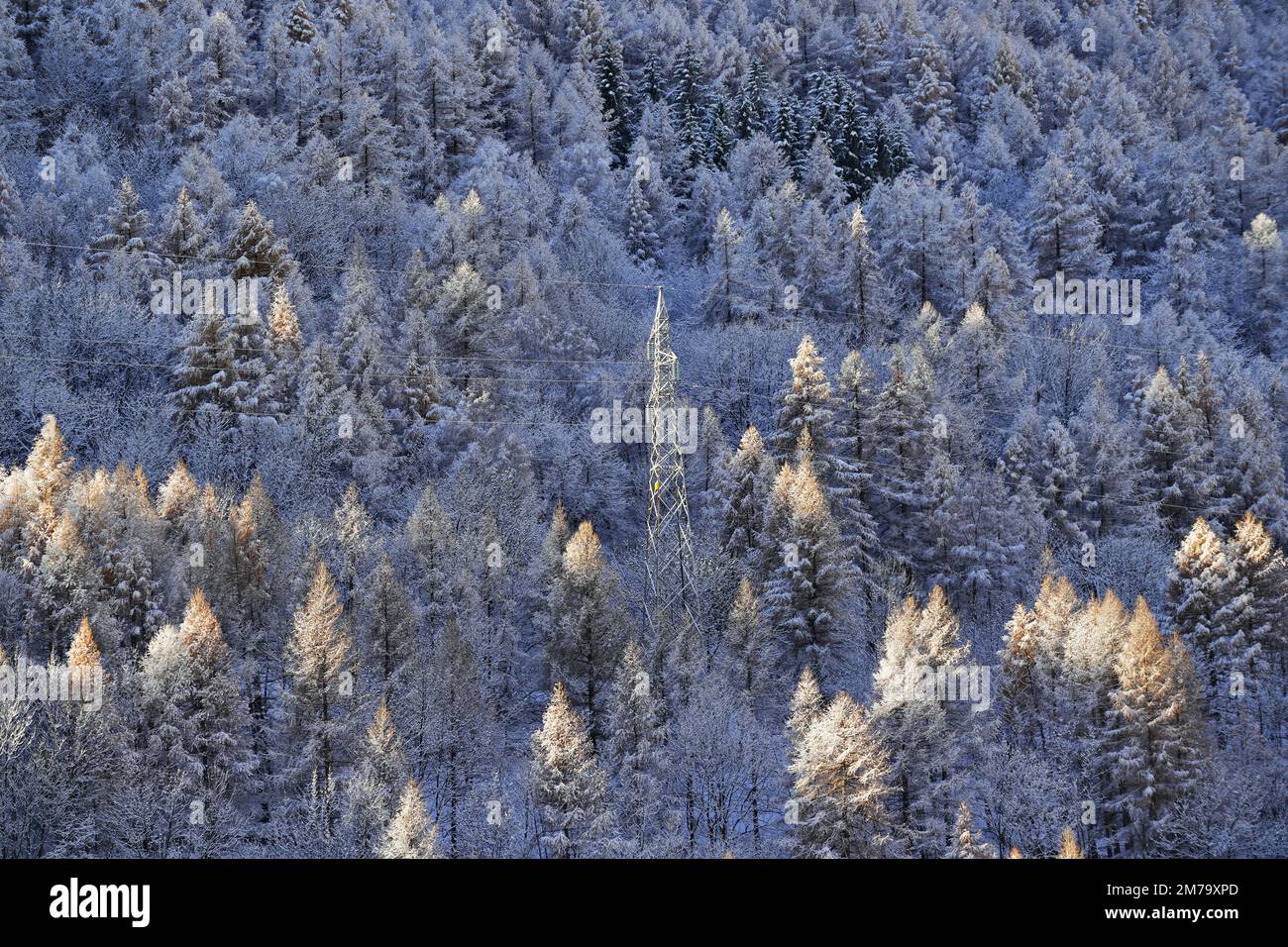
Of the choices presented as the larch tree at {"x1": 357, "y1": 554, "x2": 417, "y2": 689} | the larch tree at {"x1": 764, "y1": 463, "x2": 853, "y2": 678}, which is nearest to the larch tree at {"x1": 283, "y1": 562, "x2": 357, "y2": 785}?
the larch tree at {"x1": 357, "y1": 554, "x2": 417, "y2": 689}

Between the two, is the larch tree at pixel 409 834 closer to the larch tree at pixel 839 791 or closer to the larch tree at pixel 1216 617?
the larch tree at pixel 839 791

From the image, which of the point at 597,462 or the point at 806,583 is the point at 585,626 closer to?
the point at 806,583

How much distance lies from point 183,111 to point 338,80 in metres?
11.6

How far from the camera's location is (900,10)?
438ft

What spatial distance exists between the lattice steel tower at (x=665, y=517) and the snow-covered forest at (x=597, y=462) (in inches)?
21.9

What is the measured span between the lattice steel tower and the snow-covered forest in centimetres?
56

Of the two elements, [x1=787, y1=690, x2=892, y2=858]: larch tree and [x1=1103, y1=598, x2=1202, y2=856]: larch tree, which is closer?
[x1=787, y1=690, x2=892, y2=858]: larch tree

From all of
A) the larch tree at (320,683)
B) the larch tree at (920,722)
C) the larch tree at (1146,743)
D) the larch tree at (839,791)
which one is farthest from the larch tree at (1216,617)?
the larch tree at (320,683)

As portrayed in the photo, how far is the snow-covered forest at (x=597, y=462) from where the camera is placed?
44375 millimetres

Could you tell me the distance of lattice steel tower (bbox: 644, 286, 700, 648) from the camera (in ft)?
131

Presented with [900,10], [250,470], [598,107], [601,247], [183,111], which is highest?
[900,10]

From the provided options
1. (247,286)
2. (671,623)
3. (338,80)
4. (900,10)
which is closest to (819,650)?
(671,623)

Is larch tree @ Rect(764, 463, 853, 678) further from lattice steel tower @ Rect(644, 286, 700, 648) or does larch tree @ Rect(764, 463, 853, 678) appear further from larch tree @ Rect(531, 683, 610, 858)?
larch tree @ Rect(531, 683, 610, 858)
